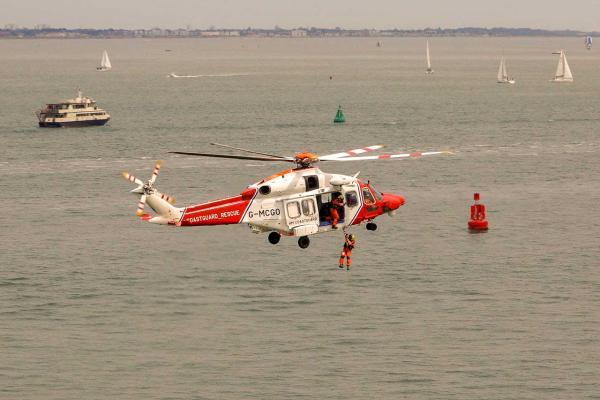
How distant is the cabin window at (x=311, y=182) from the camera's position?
6062 centimetres

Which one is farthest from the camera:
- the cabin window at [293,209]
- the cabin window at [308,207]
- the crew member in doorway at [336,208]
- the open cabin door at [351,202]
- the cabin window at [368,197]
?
the cabin window at [368,197]

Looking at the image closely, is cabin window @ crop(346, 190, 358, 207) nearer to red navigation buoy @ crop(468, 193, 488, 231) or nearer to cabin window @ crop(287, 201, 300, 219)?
cabin window @ crop(287, 201, 300, 219)

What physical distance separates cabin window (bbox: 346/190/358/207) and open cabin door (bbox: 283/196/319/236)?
178cm

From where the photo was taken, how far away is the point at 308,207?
200ft

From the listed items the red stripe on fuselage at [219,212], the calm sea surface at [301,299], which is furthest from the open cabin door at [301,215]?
the calm sea surface at [301,299]

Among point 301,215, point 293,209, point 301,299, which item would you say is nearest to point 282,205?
point 293,209

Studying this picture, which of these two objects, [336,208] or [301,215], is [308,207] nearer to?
[301,215]

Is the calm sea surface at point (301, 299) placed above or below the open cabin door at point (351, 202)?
below

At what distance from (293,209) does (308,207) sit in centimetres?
80

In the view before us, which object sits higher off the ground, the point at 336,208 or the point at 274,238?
the point at 336,208

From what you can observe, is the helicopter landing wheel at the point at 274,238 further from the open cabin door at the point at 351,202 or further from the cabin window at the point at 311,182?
the open cabin door at the point at 351,202

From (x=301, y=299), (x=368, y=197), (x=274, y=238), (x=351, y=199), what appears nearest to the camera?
(x=274, y=238)

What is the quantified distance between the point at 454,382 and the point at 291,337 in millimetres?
10186

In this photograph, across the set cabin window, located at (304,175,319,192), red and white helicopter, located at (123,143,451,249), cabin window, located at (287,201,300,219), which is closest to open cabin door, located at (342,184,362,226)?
red and white helicopter, located at (123,143,451,249)
